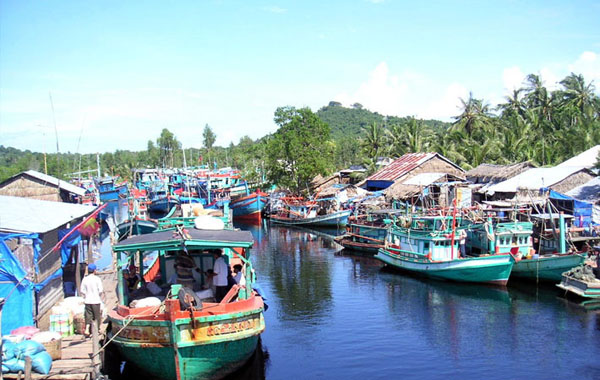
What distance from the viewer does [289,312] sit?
21344 mm

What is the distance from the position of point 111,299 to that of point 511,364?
12.5m

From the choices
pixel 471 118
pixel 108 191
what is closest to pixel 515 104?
pixel 471 118

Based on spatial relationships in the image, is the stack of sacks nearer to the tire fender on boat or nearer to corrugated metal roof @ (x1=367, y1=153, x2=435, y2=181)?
the tire fender on boat

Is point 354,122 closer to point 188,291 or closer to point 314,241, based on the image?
point 314,241

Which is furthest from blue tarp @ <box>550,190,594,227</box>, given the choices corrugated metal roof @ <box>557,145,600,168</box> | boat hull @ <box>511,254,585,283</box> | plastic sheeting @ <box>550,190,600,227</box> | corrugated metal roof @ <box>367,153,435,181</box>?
corrugated metal roof @ <box>367,153,435,181</box>

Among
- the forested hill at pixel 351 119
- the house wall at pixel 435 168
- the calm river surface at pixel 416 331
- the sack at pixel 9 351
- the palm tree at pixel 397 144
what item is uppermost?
the forested hill at pixel 351 119

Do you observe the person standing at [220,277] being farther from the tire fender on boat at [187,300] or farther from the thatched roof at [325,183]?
the thatched roof at [325,183]

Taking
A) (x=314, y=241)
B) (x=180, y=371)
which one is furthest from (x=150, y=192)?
(x=180, y=371)

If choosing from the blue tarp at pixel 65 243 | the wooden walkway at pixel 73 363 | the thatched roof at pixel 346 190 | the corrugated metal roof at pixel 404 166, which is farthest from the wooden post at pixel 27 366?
the thatched roof at pixel 346 190

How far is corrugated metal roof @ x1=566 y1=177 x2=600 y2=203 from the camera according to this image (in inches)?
1063

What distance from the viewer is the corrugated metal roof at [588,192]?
88.6 ft

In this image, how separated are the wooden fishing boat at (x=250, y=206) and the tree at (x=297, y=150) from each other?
299cm

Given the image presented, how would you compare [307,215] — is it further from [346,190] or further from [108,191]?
[108,191]

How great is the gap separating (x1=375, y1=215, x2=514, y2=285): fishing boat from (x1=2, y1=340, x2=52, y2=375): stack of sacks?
60.4ft
